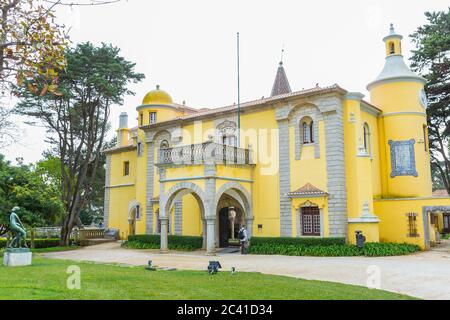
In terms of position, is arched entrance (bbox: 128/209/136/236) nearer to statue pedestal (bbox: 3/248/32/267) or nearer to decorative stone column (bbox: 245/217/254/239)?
decorative stone column (bbox: 245/217/254/239)

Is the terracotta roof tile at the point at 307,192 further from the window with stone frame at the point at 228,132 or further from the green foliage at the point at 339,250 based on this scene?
Answer: the window with stone frame at the point at 228,132

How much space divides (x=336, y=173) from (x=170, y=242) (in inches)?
426

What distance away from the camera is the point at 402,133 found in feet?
82.1

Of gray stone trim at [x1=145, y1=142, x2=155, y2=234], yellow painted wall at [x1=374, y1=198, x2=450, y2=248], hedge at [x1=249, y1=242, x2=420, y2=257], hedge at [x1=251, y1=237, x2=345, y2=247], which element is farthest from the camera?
gray stone trim at [x1=145, y1=142, x2=155, y2=234]

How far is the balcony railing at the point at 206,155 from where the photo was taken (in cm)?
2233

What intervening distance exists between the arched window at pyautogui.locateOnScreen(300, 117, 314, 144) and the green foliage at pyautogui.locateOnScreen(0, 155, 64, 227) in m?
14.7

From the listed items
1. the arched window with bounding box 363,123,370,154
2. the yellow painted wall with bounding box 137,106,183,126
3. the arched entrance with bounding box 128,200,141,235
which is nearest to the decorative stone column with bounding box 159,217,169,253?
the arched entrance with bounding box 128,200,141,235

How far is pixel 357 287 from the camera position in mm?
10984

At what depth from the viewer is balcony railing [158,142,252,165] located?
73.3 ft

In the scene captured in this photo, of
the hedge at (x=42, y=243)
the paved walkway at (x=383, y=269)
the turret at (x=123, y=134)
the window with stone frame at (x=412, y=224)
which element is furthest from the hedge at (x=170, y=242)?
the turret at (x=123, y=134)

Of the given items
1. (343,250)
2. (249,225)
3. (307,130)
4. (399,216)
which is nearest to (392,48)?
(307,130)

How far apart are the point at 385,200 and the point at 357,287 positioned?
1339cm

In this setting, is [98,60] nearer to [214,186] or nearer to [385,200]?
[214,186]

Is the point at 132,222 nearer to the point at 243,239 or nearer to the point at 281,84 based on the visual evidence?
the point at 243,239
